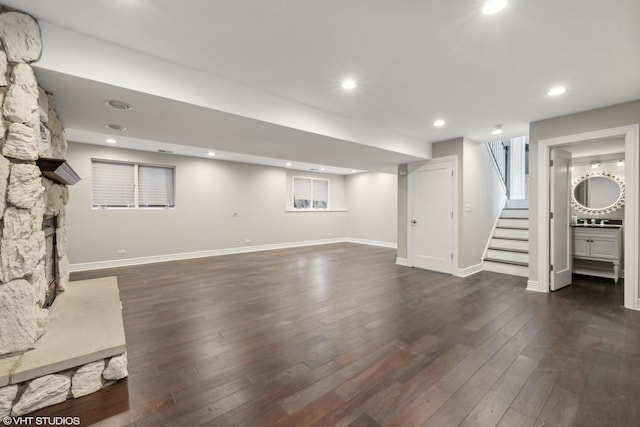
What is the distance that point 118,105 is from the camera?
2.52m

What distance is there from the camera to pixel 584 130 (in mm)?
3488

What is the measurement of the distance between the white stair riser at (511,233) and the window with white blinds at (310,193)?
5.25 meters

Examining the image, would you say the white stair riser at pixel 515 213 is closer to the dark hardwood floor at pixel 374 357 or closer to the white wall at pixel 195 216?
the dark hardwood floor at pixel 374 357

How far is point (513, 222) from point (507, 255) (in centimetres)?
103

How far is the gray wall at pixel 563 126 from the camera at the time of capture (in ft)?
10.5

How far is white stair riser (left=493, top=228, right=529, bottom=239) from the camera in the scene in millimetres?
5298

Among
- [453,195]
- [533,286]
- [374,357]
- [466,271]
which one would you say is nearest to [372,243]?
[466,271]

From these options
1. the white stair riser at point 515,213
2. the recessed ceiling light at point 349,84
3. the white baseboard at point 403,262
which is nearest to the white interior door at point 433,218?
the white baseboard at point 403,262

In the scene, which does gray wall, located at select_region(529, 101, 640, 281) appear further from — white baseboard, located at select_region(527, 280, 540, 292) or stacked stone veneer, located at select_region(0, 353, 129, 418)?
stacked stone veneer, located at select_region(0, 353, 129, 418)

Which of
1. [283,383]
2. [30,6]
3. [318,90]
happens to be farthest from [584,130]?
[30,6]

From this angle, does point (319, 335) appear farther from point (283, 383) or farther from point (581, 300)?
point (581, 300)

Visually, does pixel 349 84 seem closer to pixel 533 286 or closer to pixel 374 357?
pixel 374 357

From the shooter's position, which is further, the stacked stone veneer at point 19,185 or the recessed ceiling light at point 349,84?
the recessed ceiling light at point 349,84

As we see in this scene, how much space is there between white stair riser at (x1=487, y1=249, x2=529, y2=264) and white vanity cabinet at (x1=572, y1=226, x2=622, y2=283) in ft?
2.24
